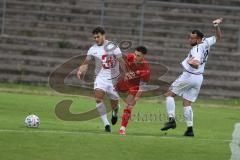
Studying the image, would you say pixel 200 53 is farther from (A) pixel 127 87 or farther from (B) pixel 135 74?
(A) pixel 127 87

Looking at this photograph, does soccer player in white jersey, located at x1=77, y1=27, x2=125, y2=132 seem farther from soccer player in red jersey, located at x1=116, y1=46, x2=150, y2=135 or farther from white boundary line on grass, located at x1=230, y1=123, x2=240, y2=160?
white boundary line on grass, located at x1=230, y1=123, x2=240, y2=160

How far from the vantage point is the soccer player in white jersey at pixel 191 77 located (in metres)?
17.9

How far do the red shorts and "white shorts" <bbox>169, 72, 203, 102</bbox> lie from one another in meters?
1.02

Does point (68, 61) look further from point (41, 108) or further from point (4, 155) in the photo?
point (4, 155)

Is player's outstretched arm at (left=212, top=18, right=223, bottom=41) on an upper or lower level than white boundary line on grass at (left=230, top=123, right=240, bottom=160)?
upper

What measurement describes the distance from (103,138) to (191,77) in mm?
3194

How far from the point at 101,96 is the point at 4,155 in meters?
5.25

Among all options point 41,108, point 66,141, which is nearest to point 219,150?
point 66,141

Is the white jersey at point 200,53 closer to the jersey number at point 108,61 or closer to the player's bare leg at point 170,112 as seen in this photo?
the player's bare leg at point 170,112

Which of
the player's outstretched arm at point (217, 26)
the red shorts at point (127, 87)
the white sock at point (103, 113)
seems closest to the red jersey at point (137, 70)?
the red shorts at point (127, 87)

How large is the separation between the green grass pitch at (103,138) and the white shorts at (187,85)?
37.1 inches

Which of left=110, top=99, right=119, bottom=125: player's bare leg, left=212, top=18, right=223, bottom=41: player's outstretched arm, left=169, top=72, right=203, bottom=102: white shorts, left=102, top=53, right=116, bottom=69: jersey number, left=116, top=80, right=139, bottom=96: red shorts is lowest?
left=110, top=99, right=119, bottom=125: player's bare leg

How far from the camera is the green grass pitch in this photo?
13906mm

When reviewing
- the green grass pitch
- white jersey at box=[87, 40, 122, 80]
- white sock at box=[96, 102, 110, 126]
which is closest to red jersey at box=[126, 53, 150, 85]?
white jersey at box=[87, 40, 122, 80]
